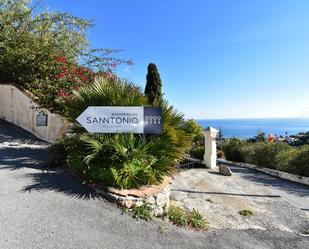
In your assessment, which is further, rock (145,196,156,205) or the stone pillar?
the stone pillar

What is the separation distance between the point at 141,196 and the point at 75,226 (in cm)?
141

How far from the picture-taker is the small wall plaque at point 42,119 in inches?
432

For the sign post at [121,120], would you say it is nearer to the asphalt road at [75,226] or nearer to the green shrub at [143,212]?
the asphalt road at [75,226]

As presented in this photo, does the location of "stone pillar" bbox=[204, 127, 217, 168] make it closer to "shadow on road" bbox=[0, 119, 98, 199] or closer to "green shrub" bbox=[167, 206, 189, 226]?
"shadow on road" bbox=[0, 119, 98, 199]

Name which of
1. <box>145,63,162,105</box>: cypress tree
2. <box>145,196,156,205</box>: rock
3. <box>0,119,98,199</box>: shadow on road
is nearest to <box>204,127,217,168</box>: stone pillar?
<box>145,63,162,105</box>: cypress tree

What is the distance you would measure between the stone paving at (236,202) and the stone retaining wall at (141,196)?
1040 mm

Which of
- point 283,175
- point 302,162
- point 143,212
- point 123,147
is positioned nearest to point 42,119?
point 123,147

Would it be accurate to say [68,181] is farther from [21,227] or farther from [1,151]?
[1,151]

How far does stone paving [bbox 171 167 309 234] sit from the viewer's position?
6.68 m

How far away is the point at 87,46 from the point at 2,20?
12.2 feet

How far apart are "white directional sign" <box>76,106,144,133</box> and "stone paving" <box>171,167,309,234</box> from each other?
215 centimetres

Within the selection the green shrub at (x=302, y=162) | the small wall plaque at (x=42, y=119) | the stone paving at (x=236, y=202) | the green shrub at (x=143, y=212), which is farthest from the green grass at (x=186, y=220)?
the green shrub at (x=302, y=162)

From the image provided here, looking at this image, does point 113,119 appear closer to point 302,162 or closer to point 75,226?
point 75,226

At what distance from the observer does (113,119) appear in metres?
6.40
